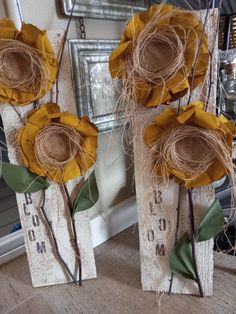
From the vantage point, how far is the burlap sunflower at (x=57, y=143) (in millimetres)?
679

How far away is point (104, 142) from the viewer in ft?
3.16

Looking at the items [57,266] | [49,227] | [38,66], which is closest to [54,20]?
[38,66]

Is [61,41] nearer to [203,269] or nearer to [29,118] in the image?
[29,118]

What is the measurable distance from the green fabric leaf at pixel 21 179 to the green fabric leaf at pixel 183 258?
1.28 ft

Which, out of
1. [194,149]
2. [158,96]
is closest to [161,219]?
[194,149]

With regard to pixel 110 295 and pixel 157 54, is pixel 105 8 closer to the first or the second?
pixel 157 54

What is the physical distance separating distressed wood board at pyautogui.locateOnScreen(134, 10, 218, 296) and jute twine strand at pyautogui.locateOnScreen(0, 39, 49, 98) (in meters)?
0.26

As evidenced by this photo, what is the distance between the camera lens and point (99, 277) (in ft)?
2.81

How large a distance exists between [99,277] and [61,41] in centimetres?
70

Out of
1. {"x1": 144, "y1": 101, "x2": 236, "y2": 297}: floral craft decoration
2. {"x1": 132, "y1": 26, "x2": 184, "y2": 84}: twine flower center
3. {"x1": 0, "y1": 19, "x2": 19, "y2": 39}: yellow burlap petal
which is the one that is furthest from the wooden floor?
{"x1": 0, "y1": 19, "x2": 19, "y2": 39}: yellow burlap petal

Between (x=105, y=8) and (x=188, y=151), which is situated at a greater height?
(x=105, y=8)

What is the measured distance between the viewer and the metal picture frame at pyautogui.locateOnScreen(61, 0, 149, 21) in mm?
783

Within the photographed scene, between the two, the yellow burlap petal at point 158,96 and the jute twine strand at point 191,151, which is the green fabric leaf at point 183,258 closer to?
the jute twine strand at point 191,151

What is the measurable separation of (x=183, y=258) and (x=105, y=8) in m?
0.78
